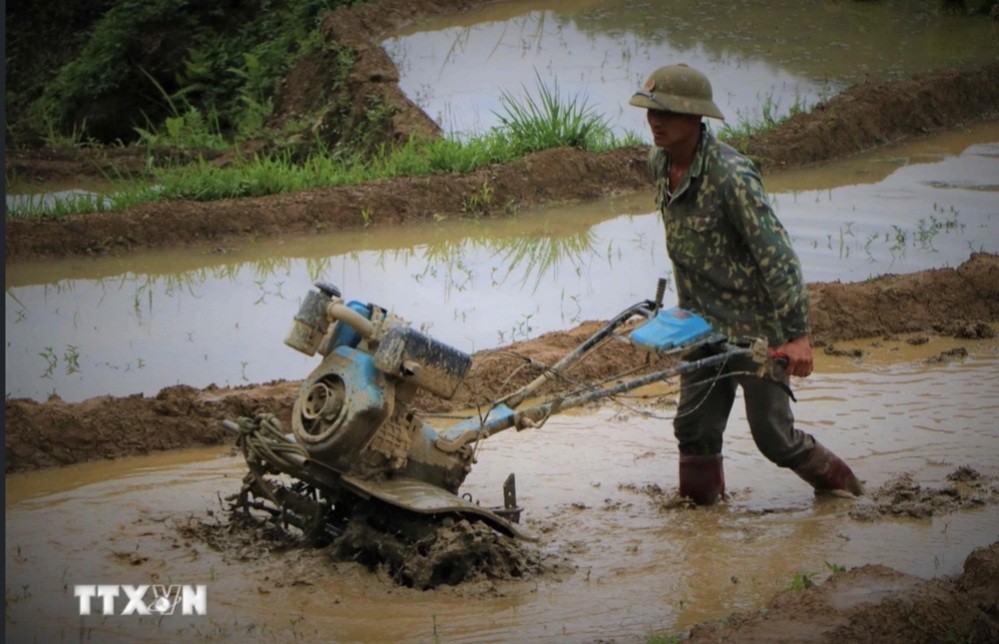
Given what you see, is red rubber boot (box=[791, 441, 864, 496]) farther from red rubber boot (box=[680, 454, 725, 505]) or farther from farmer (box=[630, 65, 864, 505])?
red rubber boot (box=[680, 454, 725, 505])

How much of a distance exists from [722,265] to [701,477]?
38.0 inches

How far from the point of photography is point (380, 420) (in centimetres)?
504

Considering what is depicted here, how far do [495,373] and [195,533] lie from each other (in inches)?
91.4

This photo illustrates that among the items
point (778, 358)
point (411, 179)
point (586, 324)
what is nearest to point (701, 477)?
point (778, 358)

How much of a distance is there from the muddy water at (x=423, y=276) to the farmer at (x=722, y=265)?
253 centimetres

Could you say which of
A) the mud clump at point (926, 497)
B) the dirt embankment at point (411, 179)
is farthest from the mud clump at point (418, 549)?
the dirt embankment at point (411, 179)

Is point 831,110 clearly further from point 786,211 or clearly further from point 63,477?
point 63,477

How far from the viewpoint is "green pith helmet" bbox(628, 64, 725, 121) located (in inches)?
216

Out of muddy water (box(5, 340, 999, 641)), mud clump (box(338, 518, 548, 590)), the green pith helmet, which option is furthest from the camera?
the green pith helmet

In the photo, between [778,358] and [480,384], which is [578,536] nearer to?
[778,358]

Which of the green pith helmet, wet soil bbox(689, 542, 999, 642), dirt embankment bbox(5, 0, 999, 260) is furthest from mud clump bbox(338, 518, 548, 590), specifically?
dirt embankment bbox(5, 0, 999, 260)

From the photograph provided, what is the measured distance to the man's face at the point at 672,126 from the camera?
5.56 meters

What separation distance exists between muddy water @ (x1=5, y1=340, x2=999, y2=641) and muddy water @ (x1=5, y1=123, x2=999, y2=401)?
50.8 inches

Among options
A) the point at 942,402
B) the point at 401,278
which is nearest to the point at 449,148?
the point at 401,278
